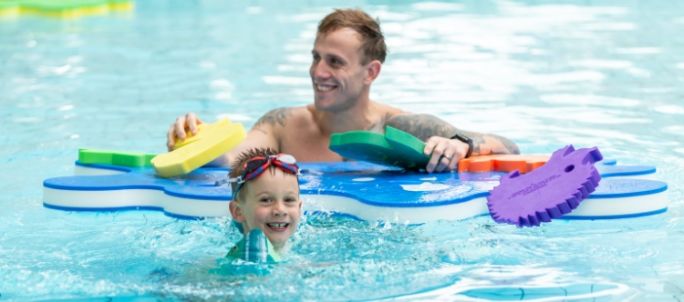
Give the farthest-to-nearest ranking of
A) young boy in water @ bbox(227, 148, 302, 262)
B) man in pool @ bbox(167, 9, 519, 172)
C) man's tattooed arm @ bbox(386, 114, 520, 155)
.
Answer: man's tattooed arm @ bbox(386, 114, 520, 155)
man in pool @ bbox(167, 9, 519, 172)
young boy in water @ bbox(227, 148, 302, 262)

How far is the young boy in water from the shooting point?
410cm

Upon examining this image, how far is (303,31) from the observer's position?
13.3 m

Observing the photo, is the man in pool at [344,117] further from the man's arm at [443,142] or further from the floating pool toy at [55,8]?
the floating pool toy at [55,8]

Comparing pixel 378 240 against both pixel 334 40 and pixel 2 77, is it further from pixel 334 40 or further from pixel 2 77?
pixel 2 77

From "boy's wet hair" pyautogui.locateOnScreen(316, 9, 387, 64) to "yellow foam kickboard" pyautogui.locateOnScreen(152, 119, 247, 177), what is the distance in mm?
677

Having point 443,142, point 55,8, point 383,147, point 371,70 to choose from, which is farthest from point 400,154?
point 55,8

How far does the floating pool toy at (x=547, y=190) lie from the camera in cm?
470

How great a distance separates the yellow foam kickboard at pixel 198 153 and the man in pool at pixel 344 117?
0.70 feet

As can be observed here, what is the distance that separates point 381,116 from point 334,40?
0.53 m

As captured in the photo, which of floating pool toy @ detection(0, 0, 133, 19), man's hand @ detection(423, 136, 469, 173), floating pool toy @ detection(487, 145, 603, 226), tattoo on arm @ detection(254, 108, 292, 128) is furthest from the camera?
floating pool toy @ detection(0, 0, 133, 19)

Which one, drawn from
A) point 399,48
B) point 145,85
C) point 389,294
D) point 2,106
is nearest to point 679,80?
point 399,48

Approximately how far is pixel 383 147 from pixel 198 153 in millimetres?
829

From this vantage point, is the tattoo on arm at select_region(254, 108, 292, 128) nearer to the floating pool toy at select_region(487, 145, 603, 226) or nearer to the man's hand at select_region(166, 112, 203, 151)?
the man's hand at select_region(166, 112, 203, 151)

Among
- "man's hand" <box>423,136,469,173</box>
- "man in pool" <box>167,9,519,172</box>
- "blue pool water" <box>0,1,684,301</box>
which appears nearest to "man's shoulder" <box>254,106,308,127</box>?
"man in pool" <box>167,9,519,172</box>
